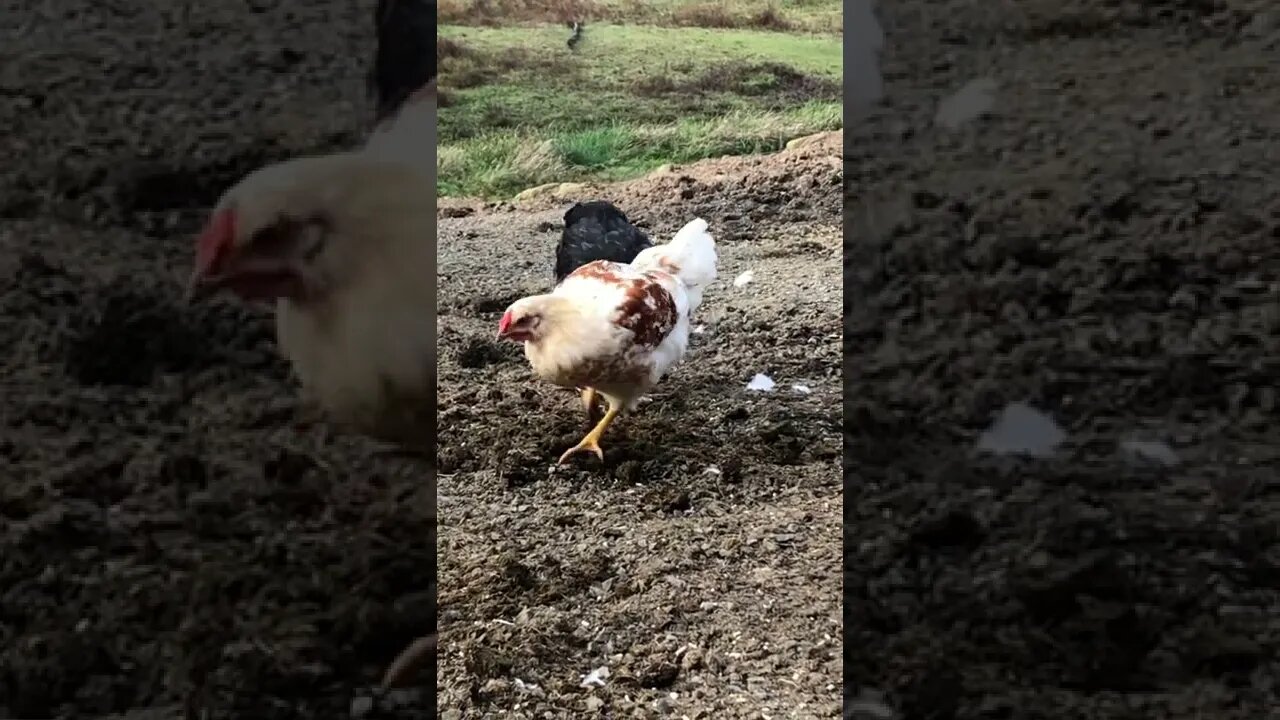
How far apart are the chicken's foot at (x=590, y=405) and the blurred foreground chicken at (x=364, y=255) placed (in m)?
0.19

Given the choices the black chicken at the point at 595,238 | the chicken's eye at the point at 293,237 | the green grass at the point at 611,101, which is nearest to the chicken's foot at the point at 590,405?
the black chicken at the point at 595,238

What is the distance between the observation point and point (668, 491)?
1.17 m

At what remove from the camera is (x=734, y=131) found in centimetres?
123

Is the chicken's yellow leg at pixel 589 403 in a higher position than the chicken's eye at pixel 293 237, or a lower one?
lower

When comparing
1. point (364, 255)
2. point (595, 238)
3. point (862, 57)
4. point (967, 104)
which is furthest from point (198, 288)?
point (967, 104)

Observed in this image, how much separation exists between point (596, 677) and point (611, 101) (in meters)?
0.71

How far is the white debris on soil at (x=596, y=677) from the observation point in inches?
45.0

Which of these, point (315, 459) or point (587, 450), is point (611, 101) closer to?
point (587, 450)

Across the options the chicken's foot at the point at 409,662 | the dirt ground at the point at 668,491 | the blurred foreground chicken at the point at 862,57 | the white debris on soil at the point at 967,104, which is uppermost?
the blurred foreground chicken at the point at 862,57

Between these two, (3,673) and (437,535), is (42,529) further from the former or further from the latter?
(437,535)

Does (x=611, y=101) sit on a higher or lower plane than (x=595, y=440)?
higher

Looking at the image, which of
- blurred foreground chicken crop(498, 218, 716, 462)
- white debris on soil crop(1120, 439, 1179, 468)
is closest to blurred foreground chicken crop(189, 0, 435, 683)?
blurred foreground chicken crop(498, 218, 716, 462)

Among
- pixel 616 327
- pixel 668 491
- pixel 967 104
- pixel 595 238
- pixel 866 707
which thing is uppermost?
pixel 967 104

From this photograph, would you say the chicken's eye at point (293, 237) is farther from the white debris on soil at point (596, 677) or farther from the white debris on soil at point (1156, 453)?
the white debris on soil at point (1156, 453)
